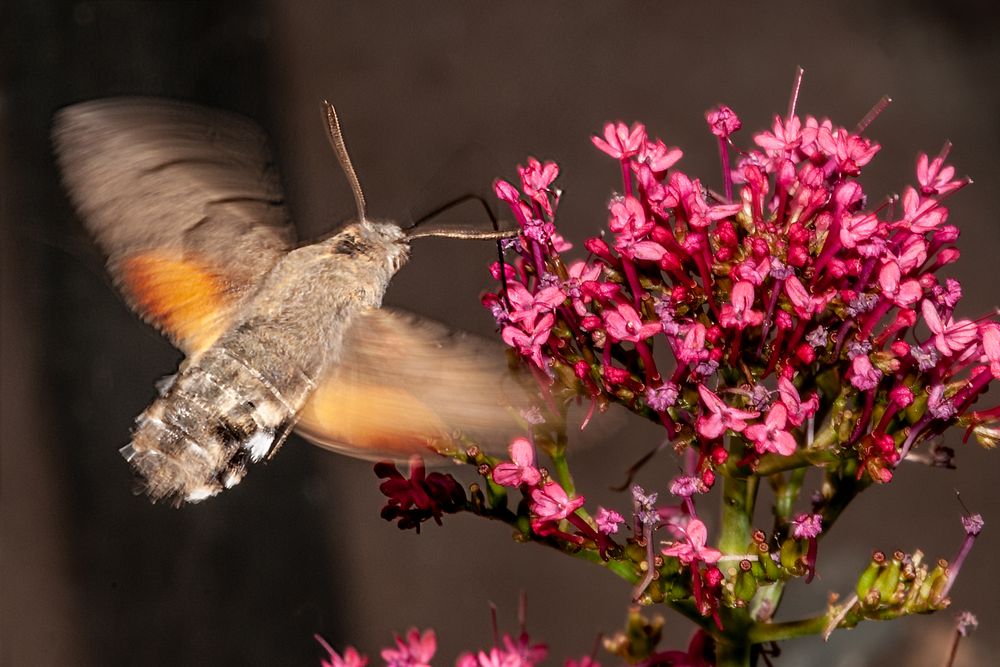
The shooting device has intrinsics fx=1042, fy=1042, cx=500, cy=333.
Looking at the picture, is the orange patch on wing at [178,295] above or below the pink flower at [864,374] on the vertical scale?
below

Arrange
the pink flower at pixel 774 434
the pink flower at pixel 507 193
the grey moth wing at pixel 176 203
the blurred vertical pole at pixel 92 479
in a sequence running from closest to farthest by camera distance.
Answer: the pink flower at pixel 774 434
the pink flower at pixel 507 193
the grey moth wing at pixel 176 203
the blurred vertical pole at pixel 92 479

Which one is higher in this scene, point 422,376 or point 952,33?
point 952,33

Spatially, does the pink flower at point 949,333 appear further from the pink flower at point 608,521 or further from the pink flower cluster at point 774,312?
the pink flower at point 608,521

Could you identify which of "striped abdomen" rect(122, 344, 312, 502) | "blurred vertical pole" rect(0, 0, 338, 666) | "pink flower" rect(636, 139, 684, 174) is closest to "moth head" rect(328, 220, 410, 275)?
"striped abdomen" rect(122, 344, 312, 502)

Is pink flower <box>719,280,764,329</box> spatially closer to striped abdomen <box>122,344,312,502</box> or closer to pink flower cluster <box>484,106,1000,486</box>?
pink flower cluster <box>484,106,1000,486</box>

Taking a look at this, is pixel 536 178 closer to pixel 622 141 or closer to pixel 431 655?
pixel 622 141

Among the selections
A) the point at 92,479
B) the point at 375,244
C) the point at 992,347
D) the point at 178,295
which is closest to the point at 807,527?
the point at 992,347

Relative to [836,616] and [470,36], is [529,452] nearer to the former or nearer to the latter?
[836,616]

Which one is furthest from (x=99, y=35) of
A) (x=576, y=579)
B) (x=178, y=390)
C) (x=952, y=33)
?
(x=952, y=33)

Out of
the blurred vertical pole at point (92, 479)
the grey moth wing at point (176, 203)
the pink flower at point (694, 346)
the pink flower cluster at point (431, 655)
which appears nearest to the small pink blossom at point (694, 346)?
the pink flower at point (694, 346)
